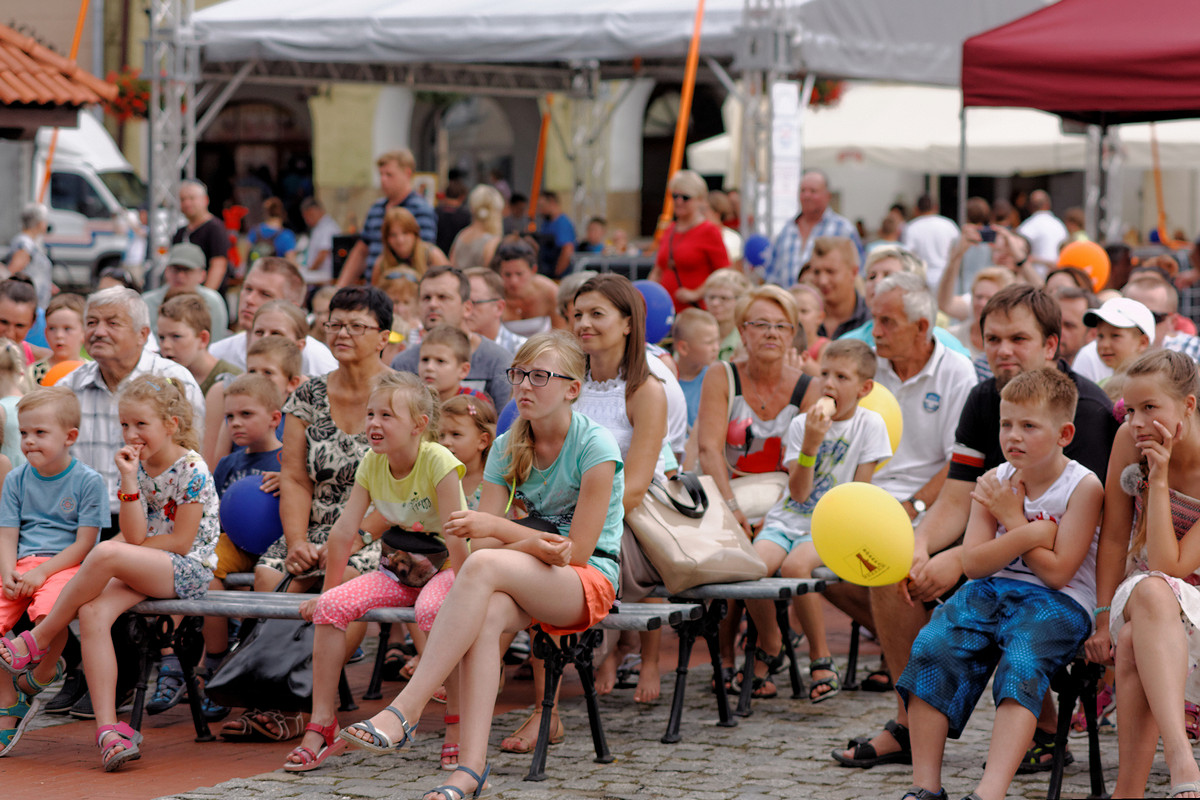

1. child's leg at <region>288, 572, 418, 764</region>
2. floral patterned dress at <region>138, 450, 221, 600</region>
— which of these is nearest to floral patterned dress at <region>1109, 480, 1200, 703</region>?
child's leg at <region>288, 572, 418, 764</region>

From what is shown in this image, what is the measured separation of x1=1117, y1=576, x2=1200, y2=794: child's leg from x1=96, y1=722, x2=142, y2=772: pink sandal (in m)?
3.09

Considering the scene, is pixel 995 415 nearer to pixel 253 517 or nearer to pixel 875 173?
pixel 253 517

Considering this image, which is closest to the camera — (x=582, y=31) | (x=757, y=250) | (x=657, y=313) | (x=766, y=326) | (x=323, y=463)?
(x=323, y=463)

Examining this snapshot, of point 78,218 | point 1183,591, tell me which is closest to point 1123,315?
point 1183,591

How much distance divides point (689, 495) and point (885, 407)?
91 centimetres

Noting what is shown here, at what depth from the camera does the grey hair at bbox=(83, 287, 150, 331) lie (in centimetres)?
594

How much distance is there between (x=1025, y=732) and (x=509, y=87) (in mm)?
17147

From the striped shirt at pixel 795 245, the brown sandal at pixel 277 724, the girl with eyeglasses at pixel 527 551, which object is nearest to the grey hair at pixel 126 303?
the brown sandal at pixel 277 724

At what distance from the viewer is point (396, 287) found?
8281 mm

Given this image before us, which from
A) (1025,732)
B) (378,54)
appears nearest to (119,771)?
(1025,732)

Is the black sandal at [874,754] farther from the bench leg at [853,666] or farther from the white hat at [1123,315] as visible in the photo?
the white hat at [1123,315]

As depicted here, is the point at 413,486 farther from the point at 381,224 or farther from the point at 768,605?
the point at 381,224

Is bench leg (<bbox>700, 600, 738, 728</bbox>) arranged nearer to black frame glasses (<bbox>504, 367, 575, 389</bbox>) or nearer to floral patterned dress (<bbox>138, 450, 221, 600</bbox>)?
black frame glasses (<bbox>504, 367, 575, 389</bbox>)

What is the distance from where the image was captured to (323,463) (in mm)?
5730
